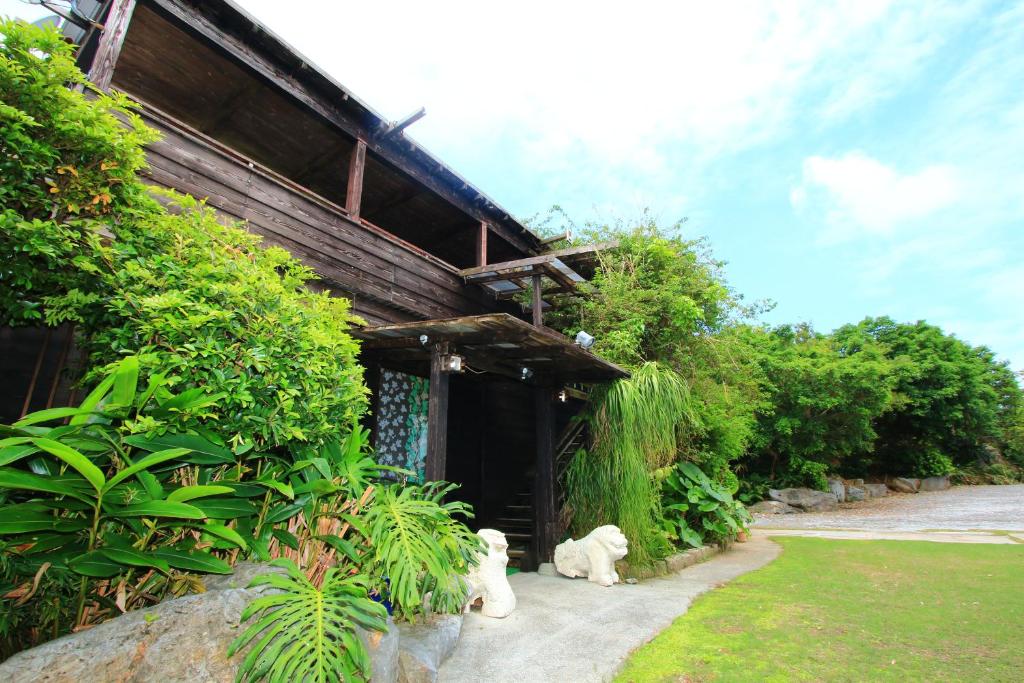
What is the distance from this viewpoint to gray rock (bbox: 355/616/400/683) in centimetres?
230

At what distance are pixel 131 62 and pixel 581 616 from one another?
731 centimetres

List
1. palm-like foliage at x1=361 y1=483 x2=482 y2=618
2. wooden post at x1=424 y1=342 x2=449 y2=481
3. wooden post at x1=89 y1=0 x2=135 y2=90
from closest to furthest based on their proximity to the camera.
A: palm-like foliage at x1=361 y1=483 x2=482 y2=618
wooden post at x1=89 y1=0 x2=135 y2=90
wooden post at x1=424 y1=342 x2=449 y2=481

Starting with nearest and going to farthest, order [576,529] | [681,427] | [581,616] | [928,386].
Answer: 1. [581,616]
2. [576,529]
3. [681,427]
4. [928,386]

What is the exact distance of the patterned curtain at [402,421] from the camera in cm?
605

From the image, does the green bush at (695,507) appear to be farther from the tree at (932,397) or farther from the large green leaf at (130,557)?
the tree at (932,397)

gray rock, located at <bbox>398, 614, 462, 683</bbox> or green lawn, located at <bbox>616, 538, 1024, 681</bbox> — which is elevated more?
gray rock, located at <bbox>398, 614, 462, 683</bbox>

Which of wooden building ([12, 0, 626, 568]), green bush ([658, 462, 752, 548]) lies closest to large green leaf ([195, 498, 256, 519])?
wooden building ([12, 0, 626, 568])

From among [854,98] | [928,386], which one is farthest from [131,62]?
[928,386]

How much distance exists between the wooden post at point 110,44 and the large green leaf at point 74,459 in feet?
11.5

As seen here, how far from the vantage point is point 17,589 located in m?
1.95

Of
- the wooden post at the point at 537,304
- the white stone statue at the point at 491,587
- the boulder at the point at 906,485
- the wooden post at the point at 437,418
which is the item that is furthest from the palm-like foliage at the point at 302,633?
the boulder at the point at 906,485

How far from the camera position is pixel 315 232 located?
5.43 meters

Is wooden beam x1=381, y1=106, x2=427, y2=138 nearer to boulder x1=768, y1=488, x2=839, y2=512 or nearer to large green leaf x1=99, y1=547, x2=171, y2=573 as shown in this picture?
large green leaf x1=99, y1=547, x2=171, y2=573

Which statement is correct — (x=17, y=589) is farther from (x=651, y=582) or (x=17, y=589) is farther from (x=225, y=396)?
(x=651, y=582)
